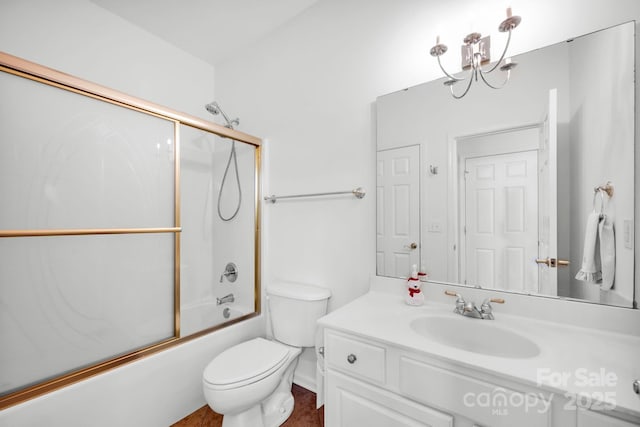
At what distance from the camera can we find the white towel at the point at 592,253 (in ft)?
3.22

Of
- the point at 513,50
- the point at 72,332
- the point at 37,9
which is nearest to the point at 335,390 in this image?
the point at 72,332

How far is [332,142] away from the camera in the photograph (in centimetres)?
168

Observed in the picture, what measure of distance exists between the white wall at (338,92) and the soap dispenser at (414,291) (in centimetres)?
26

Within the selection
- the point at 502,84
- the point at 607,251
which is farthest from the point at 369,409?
the point at 502,84

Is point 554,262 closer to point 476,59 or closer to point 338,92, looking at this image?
point 476,59

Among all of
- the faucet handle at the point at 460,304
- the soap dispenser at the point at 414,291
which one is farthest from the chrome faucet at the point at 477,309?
the soap dispenser at the point at 414,291

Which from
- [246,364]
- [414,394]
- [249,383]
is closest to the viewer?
[414,394]

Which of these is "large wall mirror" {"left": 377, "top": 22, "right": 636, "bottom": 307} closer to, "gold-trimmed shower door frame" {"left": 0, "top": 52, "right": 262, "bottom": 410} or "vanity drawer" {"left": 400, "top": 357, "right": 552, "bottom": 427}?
"vanity drawer" {"left": 400, "top": 357, "right": 552, "bottom": 427}

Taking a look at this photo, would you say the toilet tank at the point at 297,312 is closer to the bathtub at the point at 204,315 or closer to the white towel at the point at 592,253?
the bathtub at the point at 204,315

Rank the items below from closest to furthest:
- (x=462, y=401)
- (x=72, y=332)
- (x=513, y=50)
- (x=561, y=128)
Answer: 1. (x=462, y=401)
2. (x=561, y=128)
3. (x=513, y=50)
4. (x=72, y=332)

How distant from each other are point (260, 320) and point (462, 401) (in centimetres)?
146

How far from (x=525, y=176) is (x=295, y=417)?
5.60 feet

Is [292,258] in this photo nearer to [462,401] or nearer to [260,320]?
[260,320]

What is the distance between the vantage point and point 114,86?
1801 mm
